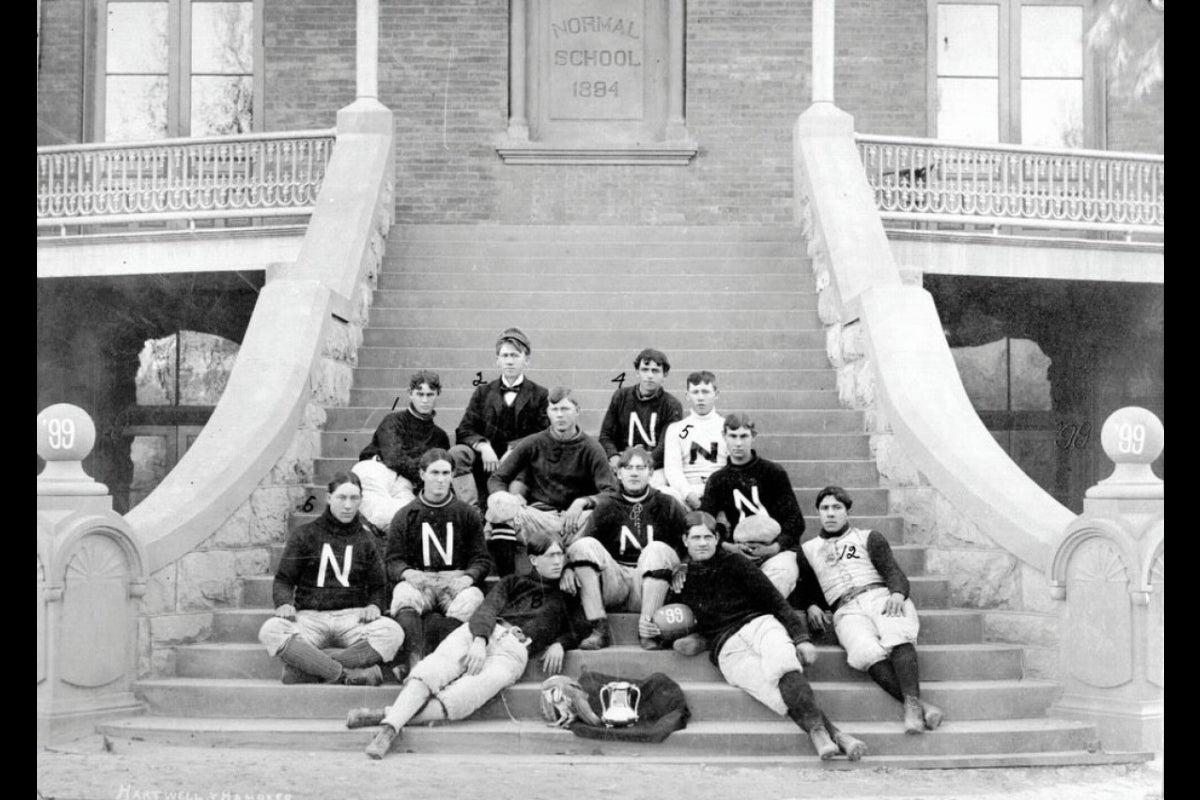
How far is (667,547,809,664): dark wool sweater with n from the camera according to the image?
759 cm

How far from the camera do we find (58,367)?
14.1 m

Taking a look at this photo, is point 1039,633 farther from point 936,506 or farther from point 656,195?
point 656,195

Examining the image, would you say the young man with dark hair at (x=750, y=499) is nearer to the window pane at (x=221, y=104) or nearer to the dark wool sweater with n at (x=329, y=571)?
the dark wool sweater with n at (x=329, y=571)

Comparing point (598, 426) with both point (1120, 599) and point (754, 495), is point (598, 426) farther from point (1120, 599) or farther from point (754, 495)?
point (1120, 599)

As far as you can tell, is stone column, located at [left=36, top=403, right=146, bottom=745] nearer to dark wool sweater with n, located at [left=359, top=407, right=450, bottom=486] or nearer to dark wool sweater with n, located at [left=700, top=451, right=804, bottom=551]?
dark wool sweater with n, located at [left=359, top=407, right=450, bottom=486]

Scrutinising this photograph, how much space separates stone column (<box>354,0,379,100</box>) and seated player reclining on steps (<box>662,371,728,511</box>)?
5.50 meters

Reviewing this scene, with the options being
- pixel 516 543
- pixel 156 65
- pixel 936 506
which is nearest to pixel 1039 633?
pixel 936 506

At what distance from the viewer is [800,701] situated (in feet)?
23.5

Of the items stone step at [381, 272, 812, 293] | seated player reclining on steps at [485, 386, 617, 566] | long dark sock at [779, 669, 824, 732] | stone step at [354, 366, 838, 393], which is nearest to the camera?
long dark sock at [779, 669, 824, 732]

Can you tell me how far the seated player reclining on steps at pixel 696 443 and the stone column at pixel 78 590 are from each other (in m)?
3.17

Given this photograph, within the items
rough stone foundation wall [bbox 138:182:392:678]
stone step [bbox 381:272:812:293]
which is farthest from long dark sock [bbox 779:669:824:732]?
stone step [bbox 381:272:812:293]

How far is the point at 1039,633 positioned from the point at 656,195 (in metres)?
8.93

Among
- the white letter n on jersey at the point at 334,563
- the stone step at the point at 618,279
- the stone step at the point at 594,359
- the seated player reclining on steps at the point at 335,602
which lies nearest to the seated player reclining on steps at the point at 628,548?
the seated player reclining on steps at the point at 335,602

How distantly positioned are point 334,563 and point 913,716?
3163mm
